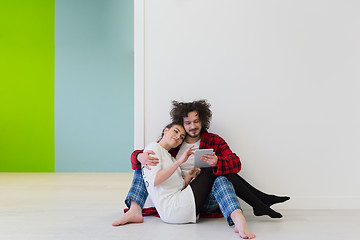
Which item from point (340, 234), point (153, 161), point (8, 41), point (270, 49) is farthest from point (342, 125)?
point (8, 41)

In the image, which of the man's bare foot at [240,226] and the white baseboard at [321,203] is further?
the white baseboard at [321,203]

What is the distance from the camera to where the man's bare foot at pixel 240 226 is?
1.85m

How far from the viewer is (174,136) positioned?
2.30 meters

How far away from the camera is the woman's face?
230cm

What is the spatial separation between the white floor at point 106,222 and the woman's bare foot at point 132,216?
1.6 inches

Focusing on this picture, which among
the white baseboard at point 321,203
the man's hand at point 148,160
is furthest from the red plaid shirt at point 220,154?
the white baseboard at point 321,203

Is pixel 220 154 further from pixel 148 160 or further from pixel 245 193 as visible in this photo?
pixel 148 160

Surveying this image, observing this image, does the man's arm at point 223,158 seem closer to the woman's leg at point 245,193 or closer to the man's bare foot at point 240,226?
the woman's leg at point 245,193

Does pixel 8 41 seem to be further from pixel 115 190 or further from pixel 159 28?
pixel 159 28

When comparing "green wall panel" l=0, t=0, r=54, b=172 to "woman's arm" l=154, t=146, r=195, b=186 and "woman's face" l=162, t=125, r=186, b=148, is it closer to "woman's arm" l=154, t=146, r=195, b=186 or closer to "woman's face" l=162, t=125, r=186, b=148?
"woman's face" l=162, t=125, r=186, b=148

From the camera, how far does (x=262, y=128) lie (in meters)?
2.63

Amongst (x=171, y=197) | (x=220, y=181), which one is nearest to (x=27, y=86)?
(x=171, y=197)

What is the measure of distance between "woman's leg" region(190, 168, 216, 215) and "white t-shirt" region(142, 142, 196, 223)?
3 centimetres

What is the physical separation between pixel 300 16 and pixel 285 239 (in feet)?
5.37
